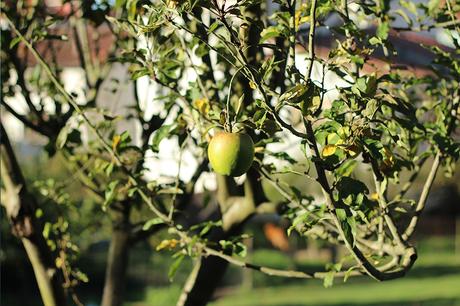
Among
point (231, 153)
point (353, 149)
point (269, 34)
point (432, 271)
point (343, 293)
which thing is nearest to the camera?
point (231, 153)

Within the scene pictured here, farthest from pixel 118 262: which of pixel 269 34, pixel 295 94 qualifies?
pixel 295 94

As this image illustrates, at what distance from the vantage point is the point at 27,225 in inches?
141

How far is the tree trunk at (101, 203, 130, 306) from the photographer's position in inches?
178

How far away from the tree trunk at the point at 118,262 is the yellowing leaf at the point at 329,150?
88.5 inches

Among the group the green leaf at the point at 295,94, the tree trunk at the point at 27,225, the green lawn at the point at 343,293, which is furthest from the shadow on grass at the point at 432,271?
the green leaf at the point at 295,94

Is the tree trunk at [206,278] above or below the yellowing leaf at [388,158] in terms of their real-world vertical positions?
below

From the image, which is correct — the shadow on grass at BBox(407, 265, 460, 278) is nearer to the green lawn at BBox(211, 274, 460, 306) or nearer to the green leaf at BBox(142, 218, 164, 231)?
the green lawn at BBox(211, 274, 460, 306)

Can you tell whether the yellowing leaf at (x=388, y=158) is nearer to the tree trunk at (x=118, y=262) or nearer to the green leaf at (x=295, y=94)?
the green leaf at (x=295, y=94)

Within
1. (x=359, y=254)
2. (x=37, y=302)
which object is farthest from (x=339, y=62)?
(x=37, y=302)

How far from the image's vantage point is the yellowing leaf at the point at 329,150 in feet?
7.79

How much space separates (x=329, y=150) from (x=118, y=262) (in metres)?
2.50

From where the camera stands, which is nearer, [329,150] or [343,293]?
[329,150]

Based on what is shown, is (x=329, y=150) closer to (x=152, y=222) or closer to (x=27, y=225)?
(x=152, y=222)

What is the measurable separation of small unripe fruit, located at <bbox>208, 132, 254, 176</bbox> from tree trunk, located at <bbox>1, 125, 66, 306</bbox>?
164 cm
